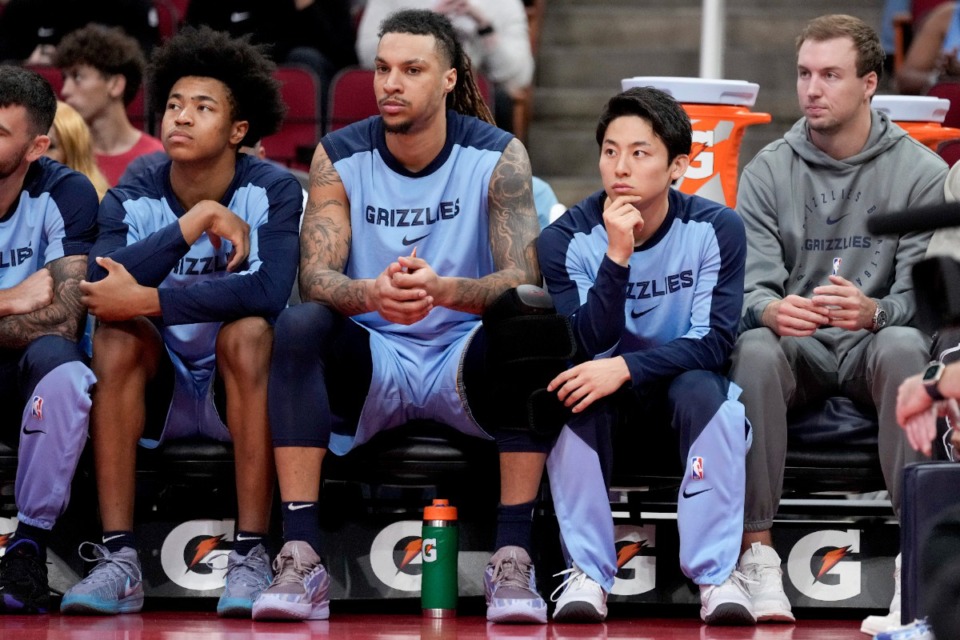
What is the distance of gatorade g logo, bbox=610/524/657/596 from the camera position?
376 centimetres

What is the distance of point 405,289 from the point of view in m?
3.56

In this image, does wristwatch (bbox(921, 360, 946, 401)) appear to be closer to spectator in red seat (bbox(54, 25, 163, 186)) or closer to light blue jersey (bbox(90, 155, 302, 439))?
light blue jersey (bbox(90, 155, 302, 439))

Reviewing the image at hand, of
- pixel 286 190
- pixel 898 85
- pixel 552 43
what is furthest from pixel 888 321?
pixel 552 43

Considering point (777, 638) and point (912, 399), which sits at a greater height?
point (912, 399)

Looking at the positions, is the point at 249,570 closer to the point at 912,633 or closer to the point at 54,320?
the point at 54,320

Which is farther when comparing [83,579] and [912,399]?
[83,579]

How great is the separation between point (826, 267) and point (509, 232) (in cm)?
90

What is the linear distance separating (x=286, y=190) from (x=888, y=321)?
1.64 meters

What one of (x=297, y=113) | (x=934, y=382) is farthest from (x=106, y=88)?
(x=934, y=382)

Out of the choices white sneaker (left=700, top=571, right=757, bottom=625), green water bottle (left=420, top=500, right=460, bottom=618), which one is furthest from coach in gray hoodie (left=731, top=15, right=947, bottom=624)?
green water bottle (left=420, top=500, right=460, bottom=618)

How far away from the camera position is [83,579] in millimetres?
3682

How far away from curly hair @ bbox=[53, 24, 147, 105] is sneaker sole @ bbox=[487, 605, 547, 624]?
3315 millimetres

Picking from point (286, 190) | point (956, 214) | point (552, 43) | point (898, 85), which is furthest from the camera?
point (552, 43)

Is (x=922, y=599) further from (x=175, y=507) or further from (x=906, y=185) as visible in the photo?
(x=175, y=507)
